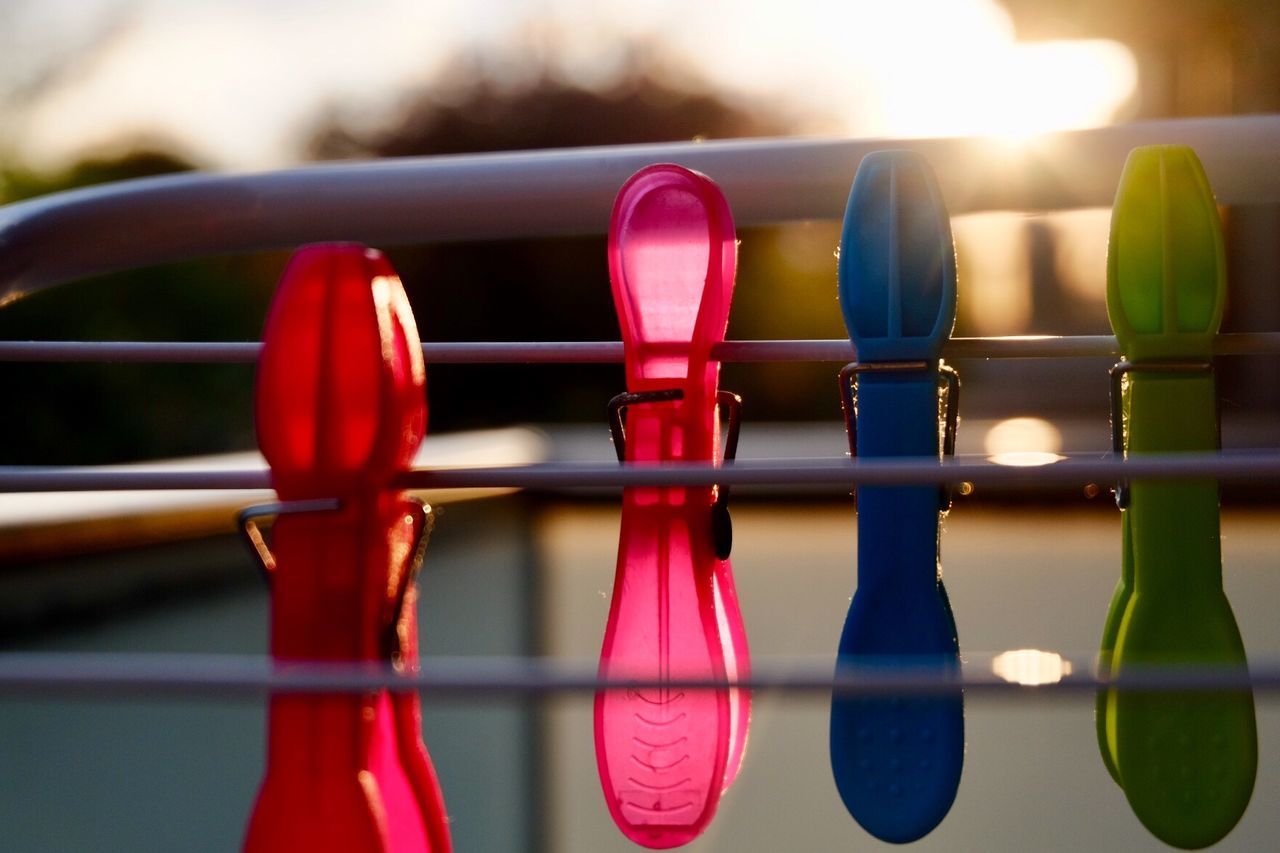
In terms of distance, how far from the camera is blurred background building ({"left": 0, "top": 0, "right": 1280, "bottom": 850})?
3.50 ft

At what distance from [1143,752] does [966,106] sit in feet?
3.52

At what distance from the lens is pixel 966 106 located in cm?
127

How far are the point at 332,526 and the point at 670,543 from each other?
3.1 inches

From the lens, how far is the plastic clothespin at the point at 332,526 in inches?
10.8

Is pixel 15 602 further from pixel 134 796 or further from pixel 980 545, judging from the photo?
pixel 980 545

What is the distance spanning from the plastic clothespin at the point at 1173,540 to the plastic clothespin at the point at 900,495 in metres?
0.04

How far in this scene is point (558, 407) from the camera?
102 inches

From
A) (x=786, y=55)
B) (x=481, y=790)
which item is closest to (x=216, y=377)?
(x=481, y=790)

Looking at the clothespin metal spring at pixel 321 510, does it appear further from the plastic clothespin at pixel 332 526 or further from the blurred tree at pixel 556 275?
the blurred tree at pixel 556 275

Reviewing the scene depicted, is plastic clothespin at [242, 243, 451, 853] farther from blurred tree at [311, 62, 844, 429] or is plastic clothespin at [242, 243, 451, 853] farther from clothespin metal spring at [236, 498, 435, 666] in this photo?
blurred tree at [311, 62, 844, 429]

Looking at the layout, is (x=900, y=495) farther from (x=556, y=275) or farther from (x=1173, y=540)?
(x=556, y=275)

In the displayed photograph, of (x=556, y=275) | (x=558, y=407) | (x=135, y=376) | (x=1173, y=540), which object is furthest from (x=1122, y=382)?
(x=556, y=275)

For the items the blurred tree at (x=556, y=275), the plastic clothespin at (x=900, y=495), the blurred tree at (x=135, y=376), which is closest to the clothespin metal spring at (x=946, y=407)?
the plastic clothespin at (x=900, y=495)

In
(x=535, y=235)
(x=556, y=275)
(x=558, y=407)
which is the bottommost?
(x=535, y=235)
